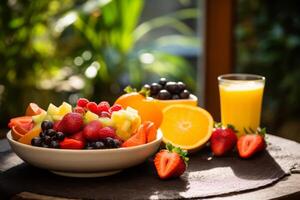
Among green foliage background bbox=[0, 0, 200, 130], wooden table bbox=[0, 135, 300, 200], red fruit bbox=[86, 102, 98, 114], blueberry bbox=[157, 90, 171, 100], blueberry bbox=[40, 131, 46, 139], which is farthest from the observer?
green foliage background bbox=[0, 0, 200, 130]

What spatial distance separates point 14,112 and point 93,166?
2158 mm

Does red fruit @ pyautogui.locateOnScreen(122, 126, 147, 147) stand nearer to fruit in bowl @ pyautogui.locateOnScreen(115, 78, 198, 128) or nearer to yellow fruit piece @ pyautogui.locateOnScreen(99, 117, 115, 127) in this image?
yellow fruit piece @ pyautogui.locateOnScreen(99, 117, 115, 127)

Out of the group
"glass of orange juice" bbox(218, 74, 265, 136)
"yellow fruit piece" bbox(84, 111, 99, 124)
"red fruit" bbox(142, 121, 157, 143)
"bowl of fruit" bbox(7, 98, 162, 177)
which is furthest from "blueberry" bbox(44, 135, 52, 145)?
"glass of orange juice" bbox(218, 74, 265, 136)

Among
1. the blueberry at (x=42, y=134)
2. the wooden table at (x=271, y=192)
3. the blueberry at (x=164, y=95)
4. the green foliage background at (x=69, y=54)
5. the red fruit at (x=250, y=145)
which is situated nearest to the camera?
the wooden table at (x=271, y=192)

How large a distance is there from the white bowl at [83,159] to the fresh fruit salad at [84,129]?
2cm

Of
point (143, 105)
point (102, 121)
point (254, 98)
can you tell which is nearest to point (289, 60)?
point (254, 98)

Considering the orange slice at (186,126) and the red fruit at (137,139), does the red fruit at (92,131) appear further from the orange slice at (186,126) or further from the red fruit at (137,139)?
the orange slice at (186,126)

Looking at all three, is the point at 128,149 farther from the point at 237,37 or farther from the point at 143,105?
the point at 237,37

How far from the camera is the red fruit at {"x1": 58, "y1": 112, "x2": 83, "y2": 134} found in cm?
151

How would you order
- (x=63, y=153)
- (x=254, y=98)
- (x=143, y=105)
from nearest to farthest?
1. (x=63, y=153)
2. (x=143, y=105)
3. (x=254, y=98)

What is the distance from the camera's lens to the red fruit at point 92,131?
4.91 ft

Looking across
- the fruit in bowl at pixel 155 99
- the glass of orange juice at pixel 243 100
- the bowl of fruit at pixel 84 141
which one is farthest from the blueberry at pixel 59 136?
the glass of orange juice at pixel 243 100

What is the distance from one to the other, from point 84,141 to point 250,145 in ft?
1.72

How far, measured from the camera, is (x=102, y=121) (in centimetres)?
154
